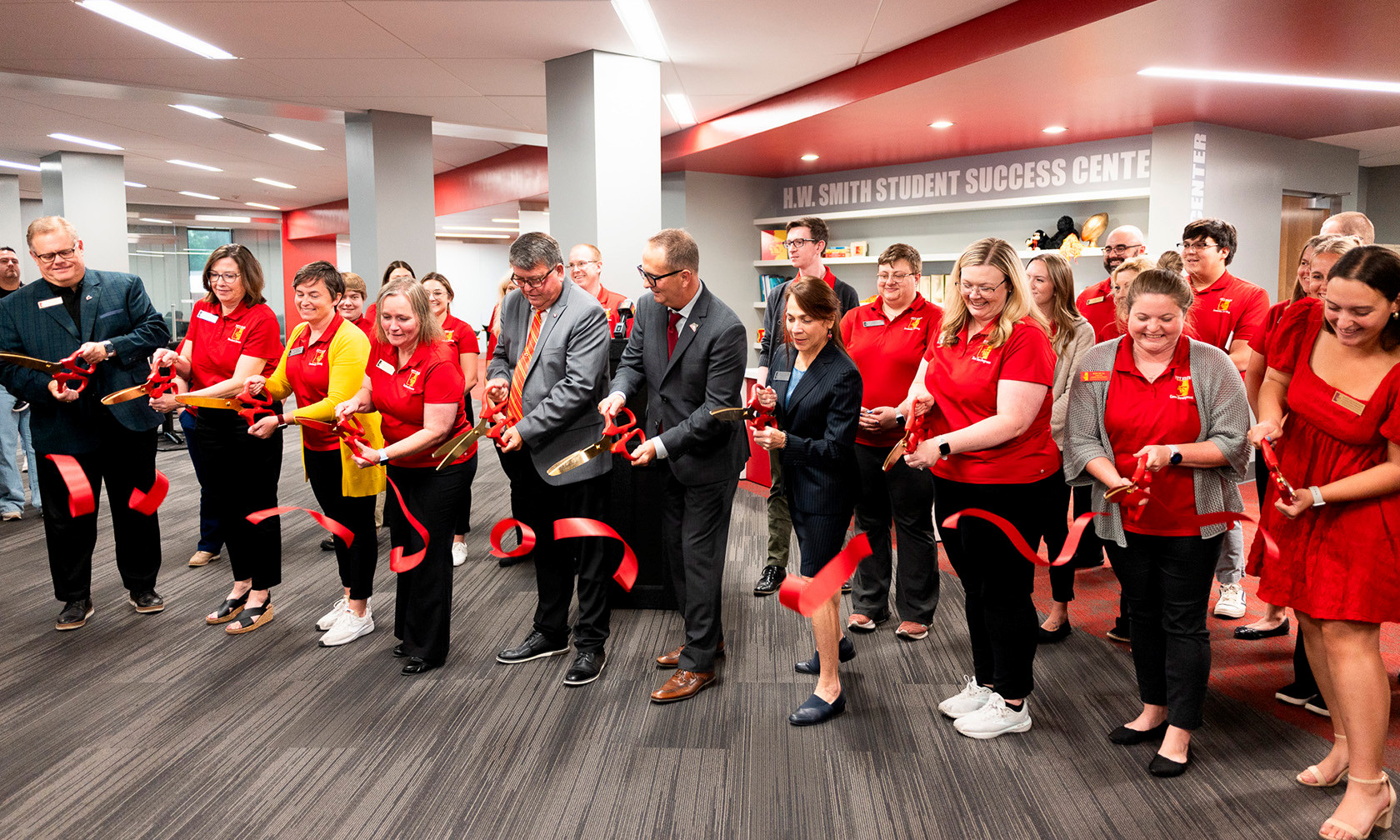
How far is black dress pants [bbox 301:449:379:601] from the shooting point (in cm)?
359

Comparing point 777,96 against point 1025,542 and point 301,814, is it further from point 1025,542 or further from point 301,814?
point 301,814

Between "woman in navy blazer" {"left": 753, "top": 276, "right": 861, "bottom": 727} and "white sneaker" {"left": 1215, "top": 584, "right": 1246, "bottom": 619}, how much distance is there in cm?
206

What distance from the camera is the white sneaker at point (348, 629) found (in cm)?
368

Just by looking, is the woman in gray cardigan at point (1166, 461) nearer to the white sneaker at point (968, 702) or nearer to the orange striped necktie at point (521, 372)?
the white sneaker at point (968, 702)

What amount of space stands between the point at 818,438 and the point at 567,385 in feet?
3.17

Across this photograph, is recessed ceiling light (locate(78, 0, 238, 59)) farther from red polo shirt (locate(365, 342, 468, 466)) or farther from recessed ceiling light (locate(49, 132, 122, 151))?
recessed ceiling light (locate(49, 132, 122, 151))

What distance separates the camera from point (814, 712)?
114 inches

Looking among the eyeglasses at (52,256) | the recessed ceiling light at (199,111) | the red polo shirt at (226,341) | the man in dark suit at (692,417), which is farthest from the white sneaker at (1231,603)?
the recessed ceiling light at (199,111)

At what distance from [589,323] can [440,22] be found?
2822 millimetres

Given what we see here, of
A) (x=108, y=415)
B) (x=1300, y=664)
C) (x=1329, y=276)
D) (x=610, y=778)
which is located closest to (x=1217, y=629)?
(x=1300, y=664)

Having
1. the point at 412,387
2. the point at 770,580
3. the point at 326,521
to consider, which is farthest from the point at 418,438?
the point at 770,580

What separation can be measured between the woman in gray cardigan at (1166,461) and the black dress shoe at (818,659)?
1122 mm

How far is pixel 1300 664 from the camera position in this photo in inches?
118

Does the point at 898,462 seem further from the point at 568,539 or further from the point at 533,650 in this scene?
the point at 533,650
